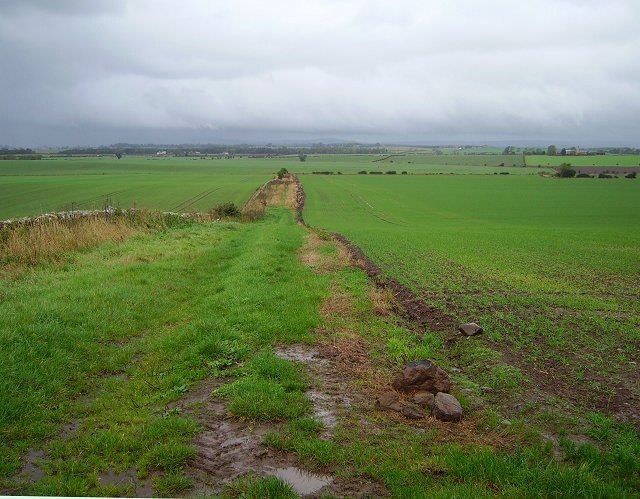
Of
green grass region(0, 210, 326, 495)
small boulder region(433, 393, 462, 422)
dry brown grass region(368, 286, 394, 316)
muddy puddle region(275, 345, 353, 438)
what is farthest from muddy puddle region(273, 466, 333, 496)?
dry brown grass region(368, 286, 394, 316)

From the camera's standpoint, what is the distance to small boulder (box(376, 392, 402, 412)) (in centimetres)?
688

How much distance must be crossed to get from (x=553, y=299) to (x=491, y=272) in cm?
408

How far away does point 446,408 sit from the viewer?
6703 millimetres

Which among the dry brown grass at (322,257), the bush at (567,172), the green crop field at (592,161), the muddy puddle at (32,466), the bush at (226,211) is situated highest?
the green crop field at (592,161)

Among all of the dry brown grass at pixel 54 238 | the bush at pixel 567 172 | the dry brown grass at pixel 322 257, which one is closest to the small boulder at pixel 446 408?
the dry brown grass at pixel 322 257

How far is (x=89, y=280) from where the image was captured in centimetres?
1316

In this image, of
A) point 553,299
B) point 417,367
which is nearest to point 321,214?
point 553,299

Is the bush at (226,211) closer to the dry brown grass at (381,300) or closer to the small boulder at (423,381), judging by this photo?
the dry brown grass at (381,300)

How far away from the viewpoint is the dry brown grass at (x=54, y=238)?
16.3m

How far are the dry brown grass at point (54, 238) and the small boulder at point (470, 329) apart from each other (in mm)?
13354

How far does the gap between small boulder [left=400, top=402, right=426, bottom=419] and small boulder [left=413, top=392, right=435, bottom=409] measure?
0.40 feet

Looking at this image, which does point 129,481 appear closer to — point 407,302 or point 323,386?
point 323,386

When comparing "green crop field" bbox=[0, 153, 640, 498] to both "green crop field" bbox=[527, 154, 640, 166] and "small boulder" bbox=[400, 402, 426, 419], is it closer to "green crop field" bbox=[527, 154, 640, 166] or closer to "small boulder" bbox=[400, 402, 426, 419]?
"small boulder" bbox=[400, 402, 426, 419]

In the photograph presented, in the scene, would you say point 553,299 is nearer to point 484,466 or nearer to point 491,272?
point 491,272
